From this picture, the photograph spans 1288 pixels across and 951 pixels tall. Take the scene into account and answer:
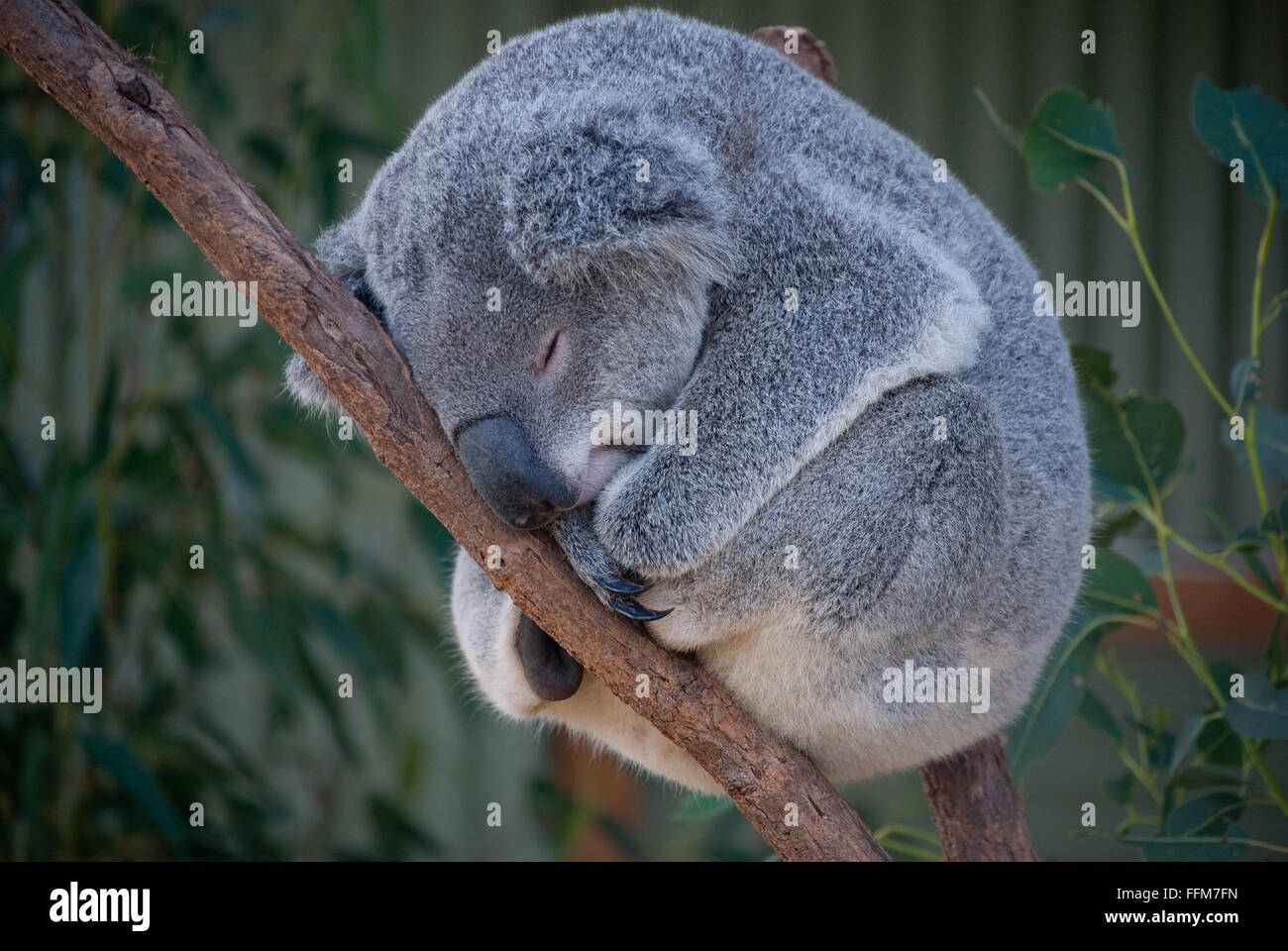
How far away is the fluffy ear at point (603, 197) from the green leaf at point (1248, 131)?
1.12 meters

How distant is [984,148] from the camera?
399 cm

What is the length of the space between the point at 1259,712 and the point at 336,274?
1.64m

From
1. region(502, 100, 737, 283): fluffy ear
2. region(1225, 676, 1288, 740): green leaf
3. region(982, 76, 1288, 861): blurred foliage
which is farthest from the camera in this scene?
region(982, 76, 1288, 861): blurred foliage

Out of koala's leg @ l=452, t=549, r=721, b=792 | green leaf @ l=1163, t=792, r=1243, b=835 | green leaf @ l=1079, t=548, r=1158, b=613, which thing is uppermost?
green leaf @ l=1079, t=548, r=1158, b=613

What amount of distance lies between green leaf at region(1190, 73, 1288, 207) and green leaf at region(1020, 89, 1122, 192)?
164mm

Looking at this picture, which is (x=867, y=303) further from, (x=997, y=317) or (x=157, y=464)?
(x=157, y=464)

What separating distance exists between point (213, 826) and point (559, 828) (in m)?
1.03

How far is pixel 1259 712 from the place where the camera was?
1869mm

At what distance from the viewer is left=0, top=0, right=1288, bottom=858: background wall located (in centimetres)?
312

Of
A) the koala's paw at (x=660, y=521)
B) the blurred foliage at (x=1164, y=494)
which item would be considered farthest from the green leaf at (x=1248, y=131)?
the koala's paw at (x=660, y=521)

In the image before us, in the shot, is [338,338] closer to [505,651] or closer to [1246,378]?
[505,651]

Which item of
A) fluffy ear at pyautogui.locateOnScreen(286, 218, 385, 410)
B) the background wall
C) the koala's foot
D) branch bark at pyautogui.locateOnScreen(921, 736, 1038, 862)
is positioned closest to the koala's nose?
the koala's foot

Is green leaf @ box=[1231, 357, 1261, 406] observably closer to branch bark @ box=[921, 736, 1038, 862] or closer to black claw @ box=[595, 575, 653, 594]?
branch bark @ box=[921, 736, 1038, 862]

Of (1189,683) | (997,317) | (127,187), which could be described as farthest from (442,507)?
(1189,683)
